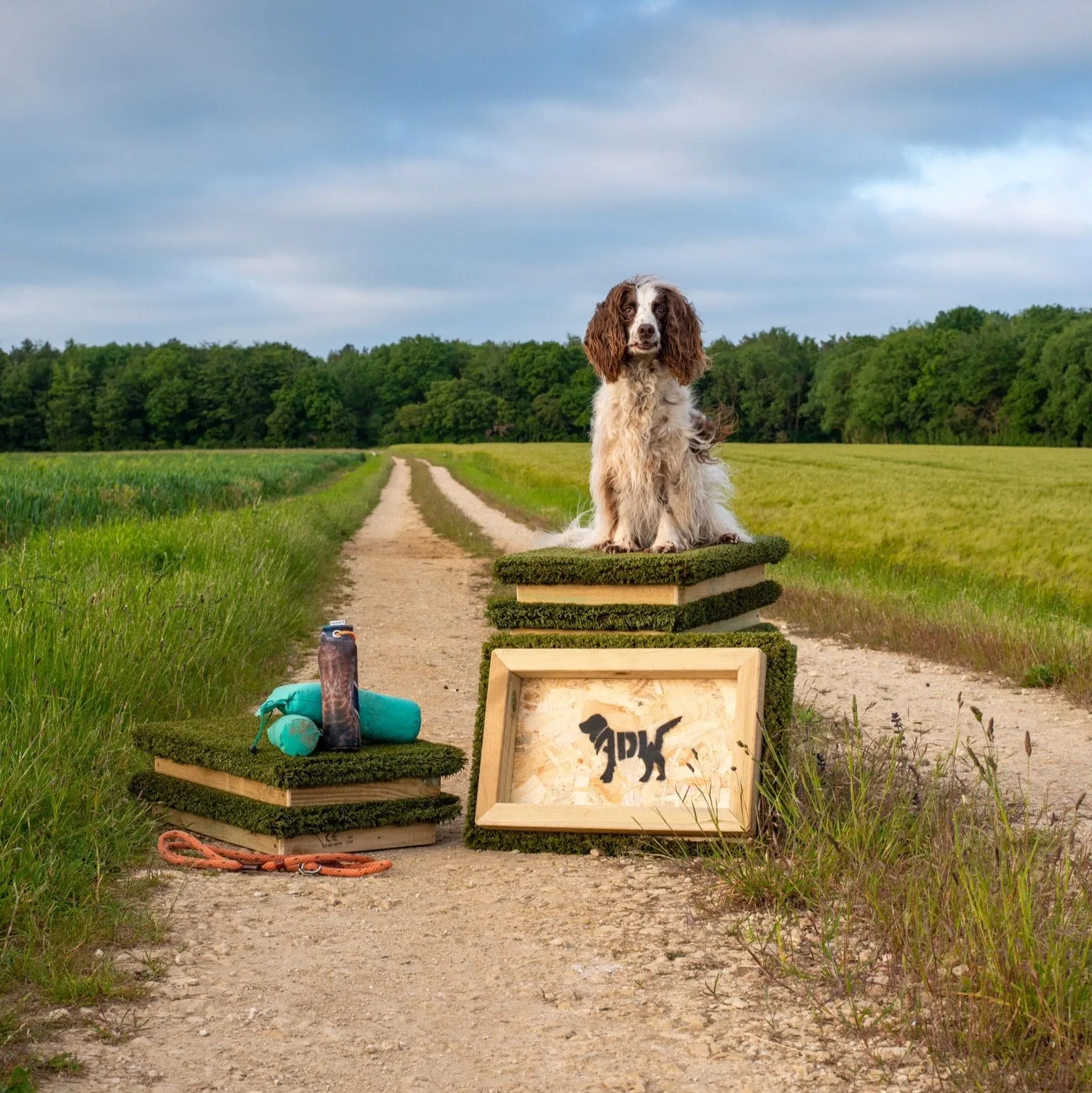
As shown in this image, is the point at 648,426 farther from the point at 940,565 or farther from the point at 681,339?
the point at 940,565

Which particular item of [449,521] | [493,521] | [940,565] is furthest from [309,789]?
[493,521]

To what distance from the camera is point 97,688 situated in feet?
20.1

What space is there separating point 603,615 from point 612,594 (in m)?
0.14

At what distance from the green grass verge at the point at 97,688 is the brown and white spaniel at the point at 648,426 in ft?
8.58

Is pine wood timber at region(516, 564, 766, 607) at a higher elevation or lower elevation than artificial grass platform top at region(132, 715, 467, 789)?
higher

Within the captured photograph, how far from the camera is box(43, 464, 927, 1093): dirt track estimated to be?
3.09 meters

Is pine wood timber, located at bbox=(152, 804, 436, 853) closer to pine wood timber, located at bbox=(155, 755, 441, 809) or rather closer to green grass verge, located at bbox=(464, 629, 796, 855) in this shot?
pine wood timber, located at bbox=(155, 755, 441, 809)

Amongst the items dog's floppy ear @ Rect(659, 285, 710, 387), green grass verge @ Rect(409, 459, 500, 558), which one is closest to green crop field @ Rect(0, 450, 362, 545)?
green grass verge @ Rect(409, 459, 500, 558)

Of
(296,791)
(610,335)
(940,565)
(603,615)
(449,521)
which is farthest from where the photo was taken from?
(449,521)

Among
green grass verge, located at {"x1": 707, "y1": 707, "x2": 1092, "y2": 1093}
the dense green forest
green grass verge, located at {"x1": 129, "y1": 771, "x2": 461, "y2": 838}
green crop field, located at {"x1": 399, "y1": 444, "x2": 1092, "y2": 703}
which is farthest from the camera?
the dense green forest

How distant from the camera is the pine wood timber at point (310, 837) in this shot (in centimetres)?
503

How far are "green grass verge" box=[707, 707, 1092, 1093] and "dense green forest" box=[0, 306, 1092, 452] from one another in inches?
2659

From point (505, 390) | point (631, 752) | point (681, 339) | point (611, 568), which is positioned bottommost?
point (631, 752)

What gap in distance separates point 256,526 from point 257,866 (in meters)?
9.16
